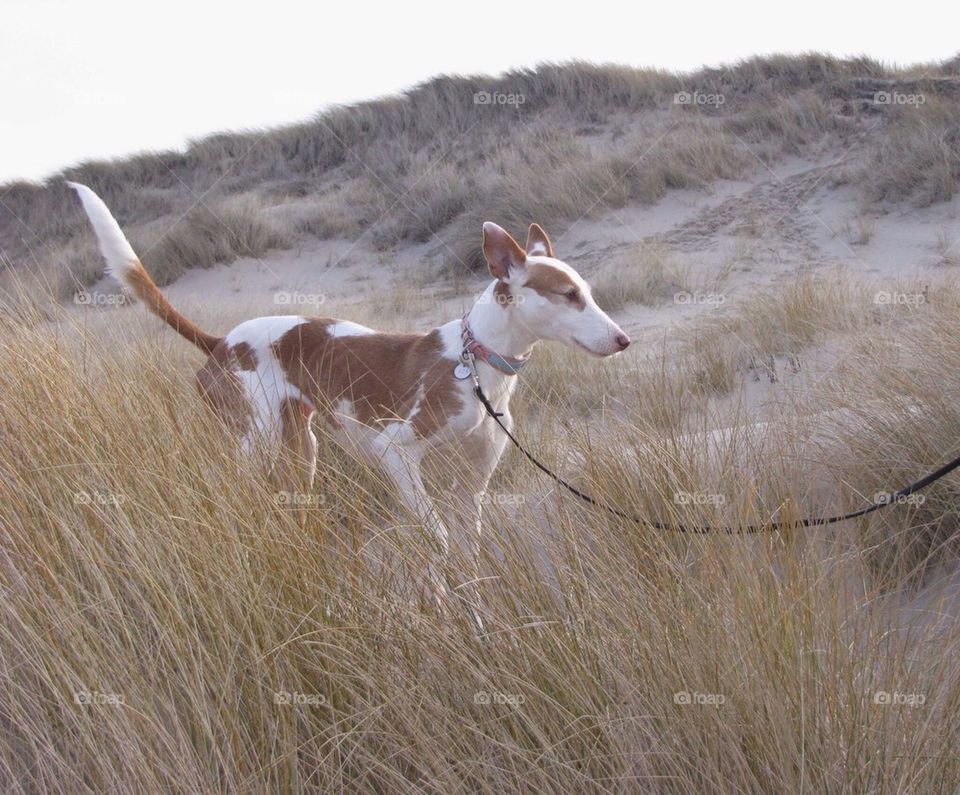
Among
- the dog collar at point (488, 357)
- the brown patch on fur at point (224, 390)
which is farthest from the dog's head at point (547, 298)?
the brown patch on fur at point (224, 390)

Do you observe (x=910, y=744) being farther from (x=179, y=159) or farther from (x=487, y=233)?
(x=179, y=159)

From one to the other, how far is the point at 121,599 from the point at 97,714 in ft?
1.26

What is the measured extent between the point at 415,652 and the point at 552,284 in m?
2.17

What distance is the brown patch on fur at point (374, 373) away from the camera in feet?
13.9

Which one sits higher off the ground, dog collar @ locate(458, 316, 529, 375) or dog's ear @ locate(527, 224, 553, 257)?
dog's ear @ locate(527, 224, 553, 257)

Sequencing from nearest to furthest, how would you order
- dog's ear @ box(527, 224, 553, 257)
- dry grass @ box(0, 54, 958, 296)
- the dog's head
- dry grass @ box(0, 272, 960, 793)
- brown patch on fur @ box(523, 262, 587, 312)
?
dry grass @ box(0, 272, 960, 793)
the dog's head
brown patch on fur @ box(523, 262, 587, 312)
dog's ear @ box(527, 224, 553, 257)
dry grass @ box(0, 54, 958, 296)

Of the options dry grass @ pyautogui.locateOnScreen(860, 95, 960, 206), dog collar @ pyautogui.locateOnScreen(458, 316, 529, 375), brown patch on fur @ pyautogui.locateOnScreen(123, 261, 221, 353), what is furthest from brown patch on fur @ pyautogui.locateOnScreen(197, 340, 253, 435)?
dry grass @ pyautogui.locateOnScreen(860, 95, 960, 206)

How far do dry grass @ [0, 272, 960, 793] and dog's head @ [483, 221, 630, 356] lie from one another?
931 mm

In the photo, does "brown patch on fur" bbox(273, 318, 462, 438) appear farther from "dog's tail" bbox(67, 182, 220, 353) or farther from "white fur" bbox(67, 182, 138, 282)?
"white fur" bbox(67, 182, 138, 282)

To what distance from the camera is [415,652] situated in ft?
7.35

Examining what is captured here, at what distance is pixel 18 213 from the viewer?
23.3m

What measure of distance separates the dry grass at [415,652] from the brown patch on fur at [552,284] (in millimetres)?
1085

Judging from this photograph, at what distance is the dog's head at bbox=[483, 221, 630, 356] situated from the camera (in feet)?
12.9

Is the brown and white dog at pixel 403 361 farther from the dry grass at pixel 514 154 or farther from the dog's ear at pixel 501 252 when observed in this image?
the dry grass at pixel 514 154
